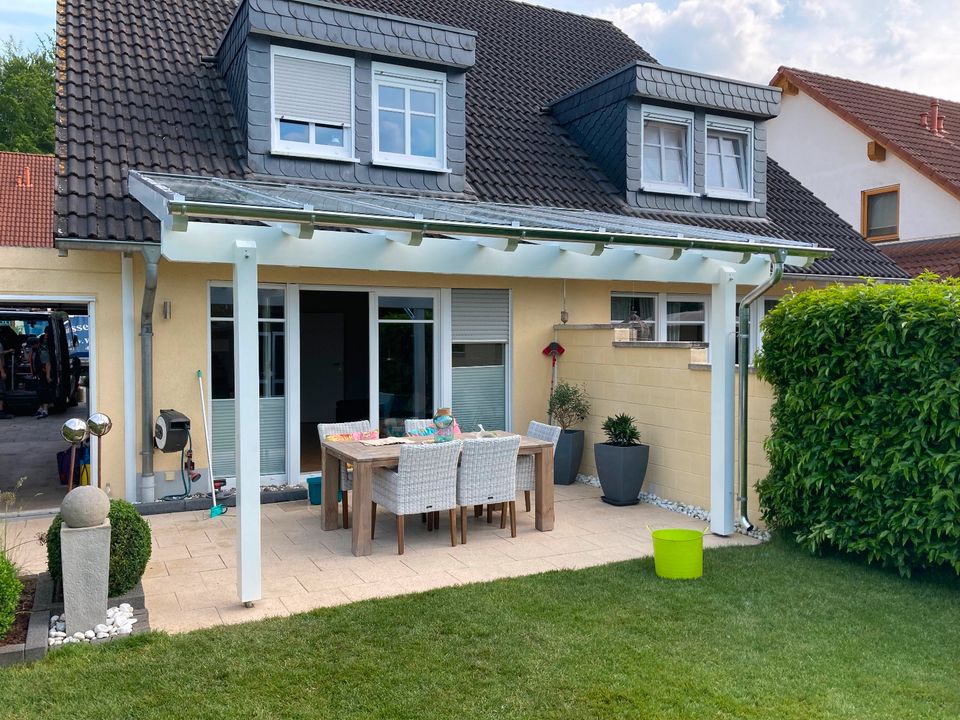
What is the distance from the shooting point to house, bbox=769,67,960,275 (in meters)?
15.9

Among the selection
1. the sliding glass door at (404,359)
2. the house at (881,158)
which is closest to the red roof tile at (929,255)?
the house at (881,158)

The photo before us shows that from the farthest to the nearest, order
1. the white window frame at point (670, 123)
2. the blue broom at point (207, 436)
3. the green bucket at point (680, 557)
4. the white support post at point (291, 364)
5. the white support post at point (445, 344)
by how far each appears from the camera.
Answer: the white window frame at point (670, 123) → the white support post at point (445, 344) → the white support post at point (291, 364) → the blue broom at point (207, 436) → the green bucket at point (680, 557)

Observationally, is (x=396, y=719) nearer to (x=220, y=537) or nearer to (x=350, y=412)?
(x=220, y=537)

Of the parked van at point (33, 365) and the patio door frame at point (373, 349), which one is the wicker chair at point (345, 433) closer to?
the patio door frame at point (373, 349)

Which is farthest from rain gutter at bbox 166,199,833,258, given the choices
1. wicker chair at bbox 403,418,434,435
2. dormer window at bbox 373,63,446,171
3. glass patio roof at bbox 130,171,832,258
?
dormer window at bbox 373,63,446,171

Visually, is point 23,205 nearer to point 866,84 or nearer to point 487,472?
point 487,472

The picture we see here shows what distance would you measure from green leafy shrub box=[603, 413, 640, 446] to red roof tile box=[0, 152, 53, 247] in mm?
21418

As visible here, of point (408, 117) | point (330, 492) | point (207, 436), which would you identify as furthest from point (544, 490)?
point (408, 117)

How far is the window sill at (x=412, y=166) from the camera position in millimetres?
9998

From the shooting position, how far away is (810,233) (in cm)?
1324

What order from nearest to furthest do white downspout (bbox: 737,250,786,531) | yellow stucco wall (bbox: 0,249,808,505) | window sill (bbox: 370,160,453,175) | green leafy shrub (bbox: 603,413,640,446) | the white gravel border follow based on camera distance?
1. white downspout (bbox: 737,250,786,531)
2. the white gravel border
3. yellow stucco wall (bbox: 0,249,808,505)
4. green leafy shrub (bbox: 603,413,640,446)
5. window sill (bbox: 370,160,453,175)

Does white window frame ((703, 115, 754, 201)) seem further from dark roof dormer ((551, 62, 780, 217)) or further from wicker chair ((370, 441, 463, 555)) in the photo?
wicker chair ((370, 441, 463, 555))

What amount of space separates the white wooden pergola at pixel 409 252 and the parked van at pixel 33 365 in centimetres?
1125

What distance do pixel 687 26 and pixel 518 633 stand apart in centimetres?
1506
